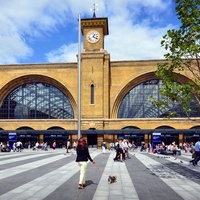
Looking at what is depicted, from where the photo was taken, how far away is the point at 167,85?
11320mm

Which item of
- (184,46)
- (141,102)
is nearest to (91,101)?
(141,102)

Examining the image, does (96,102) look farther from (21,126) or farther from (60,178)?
(60,178)

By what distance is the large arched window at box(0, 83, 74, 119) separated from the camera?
42.9 meters

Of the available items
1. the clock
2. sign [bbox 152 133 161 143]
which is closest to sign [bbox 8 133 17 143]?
the clock

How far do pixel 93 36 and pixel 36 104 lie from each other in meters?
14.1

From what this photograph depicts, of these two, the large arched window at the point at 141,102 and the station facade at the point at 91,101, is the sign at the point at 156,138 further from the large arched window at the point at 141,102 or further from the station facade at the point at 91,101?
the large arched window at the point at 141,102

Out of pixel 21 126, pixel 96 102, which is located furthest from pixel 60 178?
pixel 21 126

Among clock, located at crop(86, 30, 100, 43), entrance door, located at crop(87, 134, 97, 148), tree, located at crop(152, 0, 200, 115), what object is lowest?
entrance door, located at crop(87, 134, 97, 148)

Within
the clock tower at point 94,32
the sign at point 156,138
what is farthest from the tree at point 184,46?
the clock tower at point 94,32

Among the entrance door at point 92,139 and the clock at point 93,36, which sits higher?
the clock at point 93,36

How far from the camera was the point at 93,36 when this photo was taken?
4291 cm

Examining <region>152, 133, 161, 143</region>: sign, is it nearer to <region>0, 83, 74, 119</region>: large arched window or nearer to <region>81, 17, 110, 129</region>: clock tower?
<region>81, 17, 110, 129</region>: clock tower

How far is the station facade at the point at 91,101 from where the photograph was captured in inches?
1545

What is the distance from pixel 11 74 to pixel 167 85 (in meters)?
36.2
